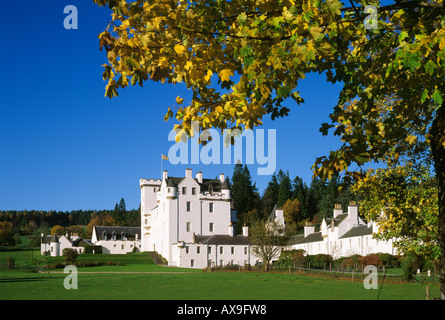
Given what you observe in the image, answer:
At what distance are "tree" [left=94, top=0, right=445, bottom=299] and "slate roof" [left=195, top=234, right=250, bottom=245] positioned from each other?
233 ft

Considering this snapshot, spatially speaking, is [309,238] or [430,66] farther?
[309,238]

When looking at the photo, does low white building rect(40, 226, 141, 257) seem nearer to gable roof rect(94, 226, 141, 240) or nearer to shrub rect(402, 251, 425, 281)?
gable roof rect(94, 226, 141, 240)

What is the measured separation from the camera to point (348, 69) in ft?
26.8

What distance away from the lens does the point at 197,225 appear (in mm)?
86938

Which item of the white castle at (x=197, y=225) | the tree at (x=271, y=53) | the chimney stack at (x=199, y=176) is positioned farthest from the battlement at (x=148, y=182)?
the tree at (x=271, y=53)

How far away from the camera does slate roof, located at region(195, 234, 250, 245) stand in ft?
257

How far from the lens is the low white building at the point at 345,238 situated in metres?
60.2

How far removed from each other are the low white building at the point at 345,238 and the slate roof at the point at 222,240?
36.5ft

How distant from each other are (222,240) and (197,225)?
9.28 metres

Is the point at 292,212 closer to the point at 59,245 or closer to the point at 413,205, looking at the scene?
the point at 59,245

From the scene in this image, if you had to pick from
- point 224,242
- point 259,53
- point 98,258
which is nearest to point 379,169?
point 259,53

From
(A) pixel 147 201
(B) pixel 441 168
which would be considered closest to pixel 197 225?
(A) pixel 147 201

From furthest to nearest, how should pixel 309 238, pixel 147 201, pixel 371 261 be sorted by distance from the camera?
1. pixel 147 201
2. pixel 309 238
3. pixel 371 261

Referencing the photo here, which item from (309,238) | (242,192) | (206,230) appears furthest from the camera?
(242,192)
